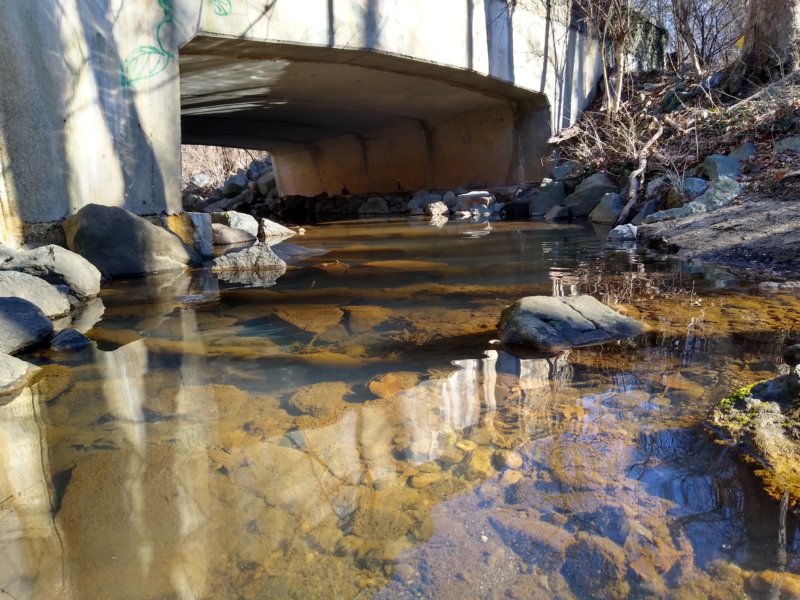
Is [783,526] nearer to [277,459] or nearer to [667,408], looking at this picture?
[667,408]

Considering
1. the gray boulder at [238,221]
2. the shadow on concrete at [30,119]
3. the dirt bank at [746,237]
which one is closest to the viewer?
the dirt bank at [746,237]

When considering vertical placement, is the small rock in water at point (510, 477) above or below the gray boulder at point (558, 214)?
below

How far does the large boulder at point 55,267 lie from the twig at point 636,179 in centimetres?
728

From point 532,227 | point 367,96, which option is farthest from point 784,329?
point 367,96

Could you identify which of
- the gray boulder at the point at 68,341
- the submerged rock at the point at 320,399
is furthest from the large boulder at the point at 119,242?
the submerged rock at the point at 320,399

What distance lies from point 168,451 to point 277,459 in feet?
1.20

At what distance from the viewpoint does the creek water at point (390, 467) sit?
117cm

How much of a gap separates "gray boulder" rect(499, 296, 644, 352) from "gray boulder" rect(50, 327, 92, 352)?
223cm

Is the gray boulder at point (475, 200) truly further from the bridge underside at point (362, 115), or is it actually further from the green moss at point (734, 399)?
the green moss at point (734, 399)

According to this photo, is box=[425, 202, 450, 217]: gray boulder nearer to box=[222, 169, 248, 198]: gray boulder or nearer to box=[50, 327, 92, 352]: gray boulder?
box=[50, 327, 92, 352]: gray boulder

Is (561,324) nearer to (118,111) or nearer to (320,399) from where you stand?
(320,399)

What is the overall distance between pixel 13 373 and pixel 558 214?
9.62 metres

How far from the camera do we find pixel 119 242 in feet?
17.4

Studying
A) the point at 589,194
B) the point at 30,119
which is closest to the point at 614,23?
the point at 589,194
